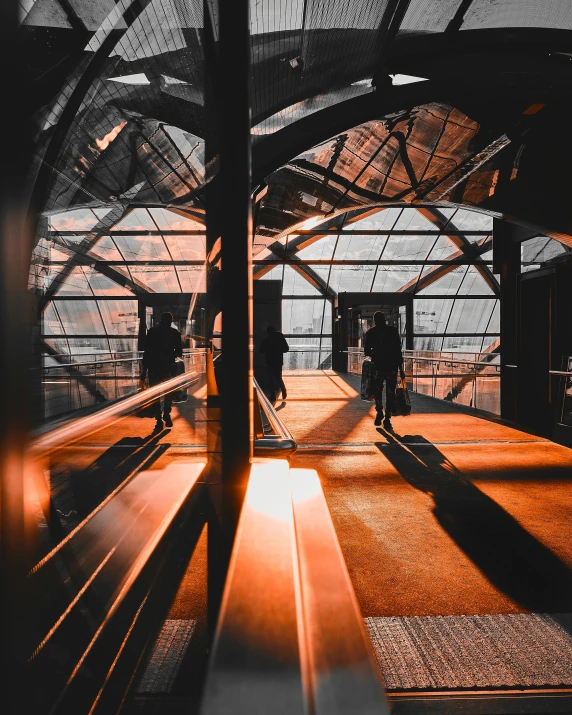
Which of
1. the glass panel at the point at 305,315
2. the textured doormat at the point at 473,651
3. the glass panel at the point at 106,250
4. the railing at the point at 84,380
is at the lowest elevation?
the textured doormat at the point at 473,651

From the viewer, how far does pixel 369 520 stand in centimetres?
437

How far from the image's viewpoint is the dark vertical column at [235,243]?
6.47 feet

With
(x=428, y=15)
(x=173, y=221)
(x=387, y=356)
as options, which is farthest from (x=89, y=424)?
(x=387, y=356)

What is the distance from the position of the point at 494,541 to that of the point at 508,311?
8.07 meters

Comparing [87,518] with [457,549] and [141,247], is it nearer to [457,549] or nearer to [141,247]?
[141,247]

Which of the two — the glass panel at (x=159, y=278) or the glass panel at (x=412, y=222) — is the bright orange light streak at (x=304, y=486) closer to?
the glass panel at (x=159, y=278)

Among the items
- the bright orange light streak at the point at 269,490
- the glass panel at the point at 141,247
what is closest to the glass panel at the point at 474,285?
the glass panel at the point at 141,247

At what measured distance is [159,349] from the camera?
277cm

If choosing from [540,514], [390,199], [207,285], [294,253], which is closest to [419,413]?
[390,199]

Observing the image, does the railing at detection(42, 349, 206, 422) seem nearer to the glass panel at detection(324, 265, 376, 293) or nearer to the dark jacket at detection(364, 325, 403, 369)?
the dark jacket at detection(364, 325, 403, 369)

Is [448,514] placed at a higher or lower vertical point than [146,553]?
lower

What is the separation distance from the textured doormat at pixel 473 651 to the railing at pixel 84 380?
5.16 feet

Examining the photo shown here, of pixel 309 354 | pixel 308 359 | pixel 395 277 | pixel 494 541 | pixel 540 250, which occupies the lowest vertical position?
pixel 494 541

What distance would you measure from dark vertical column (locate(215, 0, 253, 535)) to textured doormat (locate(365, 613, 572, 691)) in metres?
1.08
